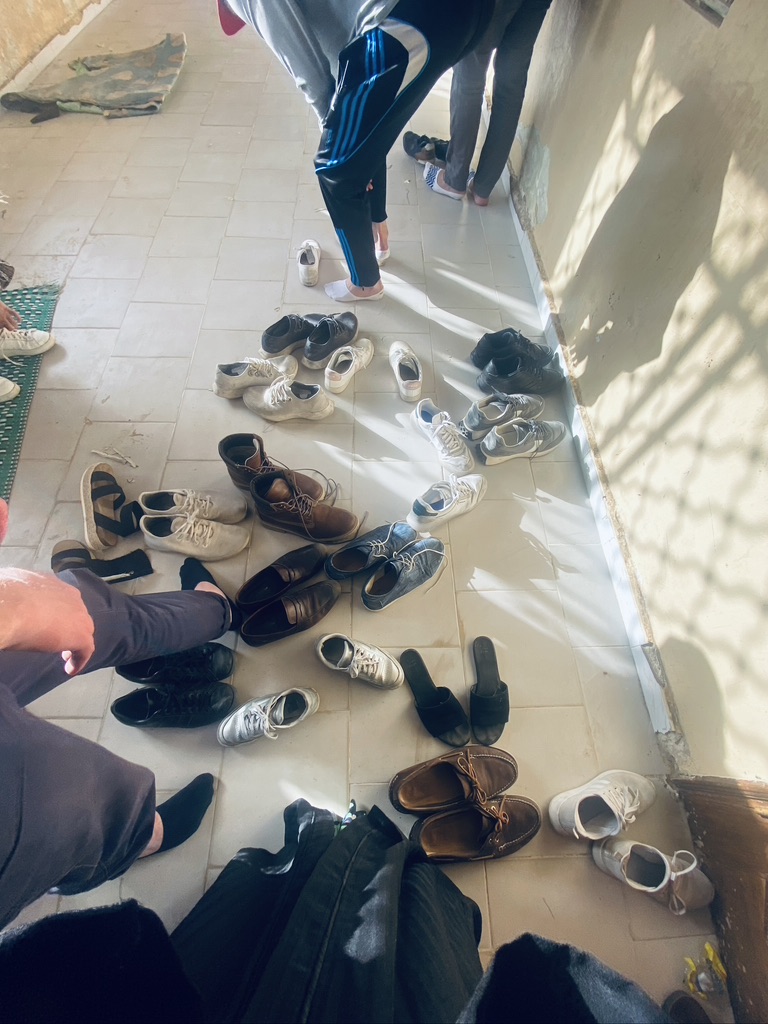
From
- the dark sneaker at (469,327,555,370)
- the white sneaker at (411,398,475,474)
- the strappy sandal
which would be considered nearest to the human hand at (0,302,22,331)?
the strappy sandal

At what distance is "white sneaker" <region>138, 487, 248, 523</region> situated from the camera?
5.06ft

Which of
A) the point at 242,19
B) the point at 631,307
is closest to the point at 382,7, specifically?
the point at 242,19

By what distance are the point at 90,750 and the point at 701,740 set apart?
136 cm

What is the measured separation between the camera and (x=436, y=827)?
1223 mm

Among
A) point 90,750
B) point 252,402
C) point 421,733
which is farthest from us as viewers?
point 252,402

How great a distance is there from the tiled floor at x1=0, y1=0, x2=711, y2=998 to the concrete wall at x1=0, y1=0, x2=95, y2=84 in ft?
1.70

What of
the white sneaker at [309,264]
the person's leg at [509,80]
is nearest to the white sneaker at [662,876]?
the white sneaker at [309,264]

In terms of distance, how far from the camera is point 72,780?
0.83 m

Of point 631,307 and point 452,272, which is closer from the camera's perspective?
A: point 631,307

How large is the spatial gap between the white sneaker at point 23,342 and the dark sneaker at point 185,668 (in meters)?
1.45

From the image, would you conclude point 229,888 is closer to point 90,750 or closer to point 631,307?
point 90,750

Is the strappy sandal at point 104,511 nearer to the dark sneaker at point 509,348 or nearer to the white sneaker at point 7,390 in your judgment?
A: the white sneaker at point 7,390

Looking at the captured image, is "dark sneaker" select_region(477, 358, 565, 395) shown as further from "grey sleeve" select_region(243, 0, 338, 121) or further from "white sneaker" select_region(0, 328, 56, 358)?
"white sneaker" select_region(0, 328, 56, 358)

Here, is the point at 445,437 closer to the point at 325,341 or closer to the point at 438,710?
the point at 325,341
